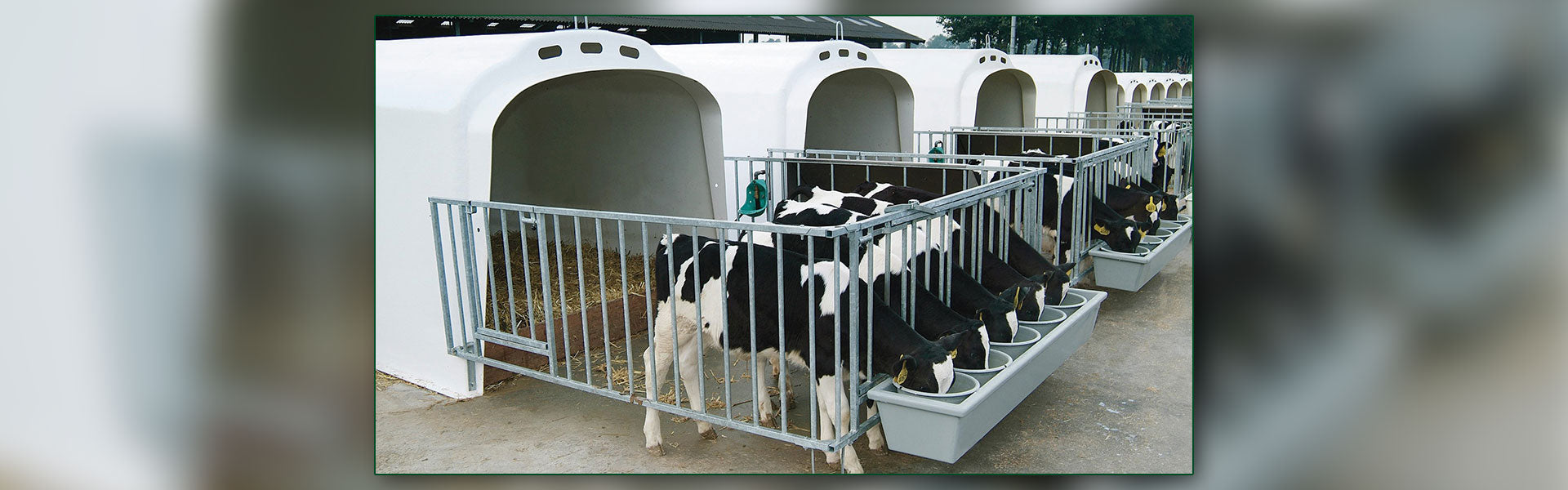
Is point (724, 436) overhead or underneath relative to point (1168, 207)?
underneath

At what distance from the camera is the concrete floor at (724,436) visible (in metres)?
4.11

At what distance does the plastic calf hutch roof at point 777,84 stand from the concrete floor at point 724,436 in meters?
2.36

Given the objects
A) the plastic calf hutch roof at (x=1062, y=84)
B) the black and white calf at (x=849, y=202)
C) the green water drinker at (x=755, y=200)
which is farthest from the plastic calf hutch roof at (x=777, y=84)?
the plastic calf hutch roof at (x=1062, y=84)

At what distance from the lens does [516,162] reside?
22.6ft

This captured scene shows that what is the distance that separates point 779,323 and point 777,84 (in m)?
3.77

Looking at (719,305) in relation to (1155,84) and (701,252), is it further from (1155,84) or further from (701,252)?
(1155,84)

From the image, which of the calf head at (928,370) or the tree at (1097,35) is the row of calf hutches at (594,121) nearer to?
the tree at (1097,35)

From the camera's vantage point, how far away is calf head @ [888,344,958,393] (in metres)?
3.34

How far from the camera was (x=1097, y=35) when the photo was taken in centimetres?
439

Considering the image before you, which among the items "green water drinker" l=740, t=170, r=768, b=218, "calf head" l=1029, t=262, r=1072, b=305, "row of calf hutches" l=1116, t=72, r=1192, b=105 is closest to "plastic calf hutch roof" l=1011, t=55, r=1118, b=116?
"row of calf hutches" l=1116, t=72, r=1192, b=105

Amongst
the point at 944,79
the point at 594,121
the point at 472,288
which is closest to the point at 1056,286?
the point at 472,288
